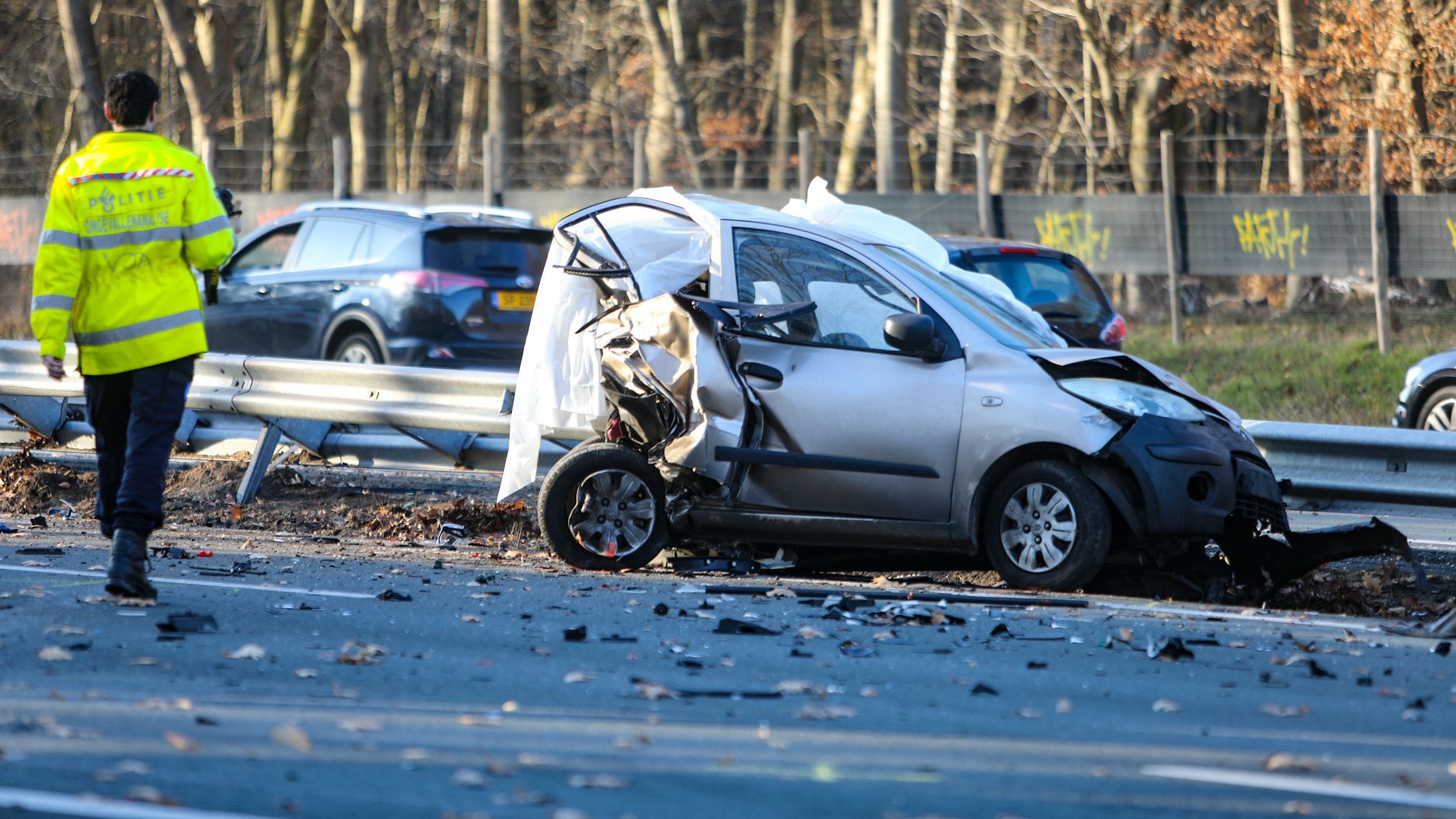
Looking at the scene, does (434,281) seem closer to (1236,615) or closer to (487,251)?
(487,251)

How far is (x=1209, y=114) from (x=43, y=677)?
3188 centimetres

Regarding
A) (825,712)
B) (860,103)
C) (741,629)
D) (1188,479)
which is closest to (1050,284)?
(1188,479)

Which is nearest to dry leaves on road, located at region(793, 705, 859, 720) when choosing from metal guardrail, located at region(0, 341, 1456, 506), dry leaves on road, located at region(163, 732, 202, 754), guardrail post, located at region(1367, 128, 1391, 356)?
dry leaves on road, located at region(163, 732, 202, 754)

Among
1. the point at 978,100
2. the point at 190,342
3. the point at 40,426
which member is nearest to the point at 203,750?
the point at 190,342

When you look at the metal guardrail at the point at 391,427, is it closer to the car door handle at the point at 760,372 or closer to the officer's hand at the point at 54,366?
the car door handle at the point at 760,372

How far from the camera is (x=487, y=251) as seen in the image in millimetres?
14141

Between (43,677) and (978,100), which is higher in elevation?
(978,100)

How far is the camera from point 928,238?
29.7 ft

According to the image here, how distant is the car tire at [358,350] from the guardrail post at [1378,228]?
9477 millimetres

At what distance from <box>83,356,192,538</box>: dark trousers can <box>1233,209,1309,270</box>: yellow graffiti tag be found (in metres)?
13.2

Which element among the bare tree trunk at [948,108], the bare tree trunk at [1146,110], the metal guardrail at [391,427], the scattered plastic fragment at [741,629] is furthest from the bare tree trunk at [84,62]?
the scattered plastic fragment at [741,629]

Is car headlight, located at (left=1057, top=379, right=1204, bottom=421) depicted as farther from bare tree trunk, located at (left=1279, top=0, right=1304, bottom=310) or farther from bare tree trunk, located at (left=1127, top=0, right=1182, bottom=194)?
bare tree trunk, located at (left=1127, top=0, right=1182, bottom=194)

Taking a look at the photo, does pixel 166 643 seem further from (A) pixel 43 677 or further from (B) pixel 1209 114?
(B) pixel 1209 114

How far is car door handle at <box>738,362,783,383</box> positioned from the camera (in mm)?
7906
